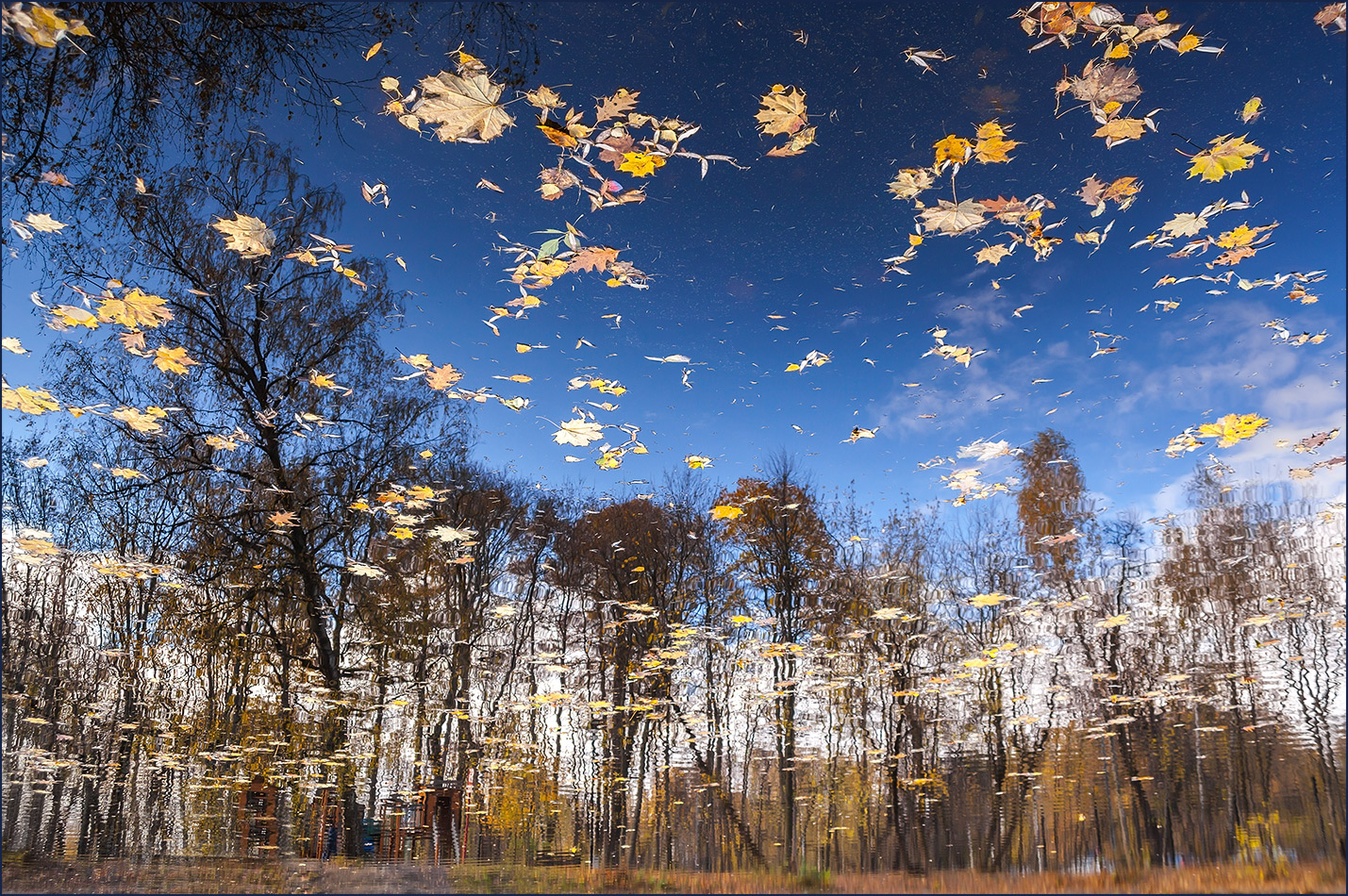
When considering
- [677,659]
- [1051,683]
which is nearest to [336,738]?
[677,659]

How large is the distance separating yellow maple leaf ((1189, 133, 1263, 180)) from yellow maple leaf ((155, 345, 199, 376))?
696 cm

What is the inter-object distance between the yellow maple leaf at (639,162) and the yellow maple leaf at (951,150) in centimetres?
177

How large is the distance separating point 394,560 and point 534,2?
4.02 m

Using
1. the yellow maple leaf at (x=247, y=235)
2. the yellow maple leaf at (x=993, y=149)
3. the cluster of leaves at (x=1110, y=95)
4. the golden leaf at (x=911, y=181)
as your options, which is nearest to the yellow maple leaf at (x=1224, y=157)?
the cluster of leaves at (x=1110, y=95)

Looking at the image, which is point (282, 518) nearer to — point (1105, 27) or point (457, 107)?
point (457, 107)

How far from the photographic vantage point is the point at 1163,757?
216 inches

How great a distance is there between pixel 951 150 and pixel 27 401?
5979mm

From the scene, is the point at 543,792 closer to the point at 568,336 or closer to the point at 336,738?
the point at 336,738

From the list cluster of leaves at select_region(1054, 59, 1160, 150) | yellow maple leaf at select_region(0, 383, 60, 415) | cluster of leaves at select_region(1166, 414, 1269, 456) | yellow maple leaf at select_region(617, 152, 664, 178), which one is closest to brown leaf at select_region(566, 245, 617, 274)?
yellow maple leaf at select_region(617, 152, 664, 178)

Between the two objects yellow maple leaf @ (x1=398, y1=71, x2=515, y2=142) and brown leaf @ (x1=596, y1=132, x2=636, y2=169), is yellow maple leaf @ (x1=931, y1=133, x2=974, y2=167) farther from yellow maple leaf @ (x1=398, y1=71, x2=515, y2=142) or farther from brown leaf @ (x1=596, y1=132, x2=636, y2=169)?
yellow maple leaf @ (x1=398, y1=71, x2=515, y2=142)

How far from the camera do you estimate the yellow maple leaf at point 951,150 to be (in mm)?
4047

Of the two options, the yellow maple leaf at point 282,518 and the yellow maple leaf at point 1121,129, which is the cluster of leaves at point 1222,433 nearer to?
the yellow maple leaf at point 1121,129

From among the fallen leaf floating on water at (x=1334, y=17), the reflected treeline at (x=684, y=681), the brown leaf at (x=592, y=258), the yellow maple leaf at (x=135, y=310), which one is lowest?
A: the reflected treeline at (x=684, y=681)

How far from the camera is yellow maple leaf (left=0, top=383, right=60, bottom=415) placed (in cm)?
377
